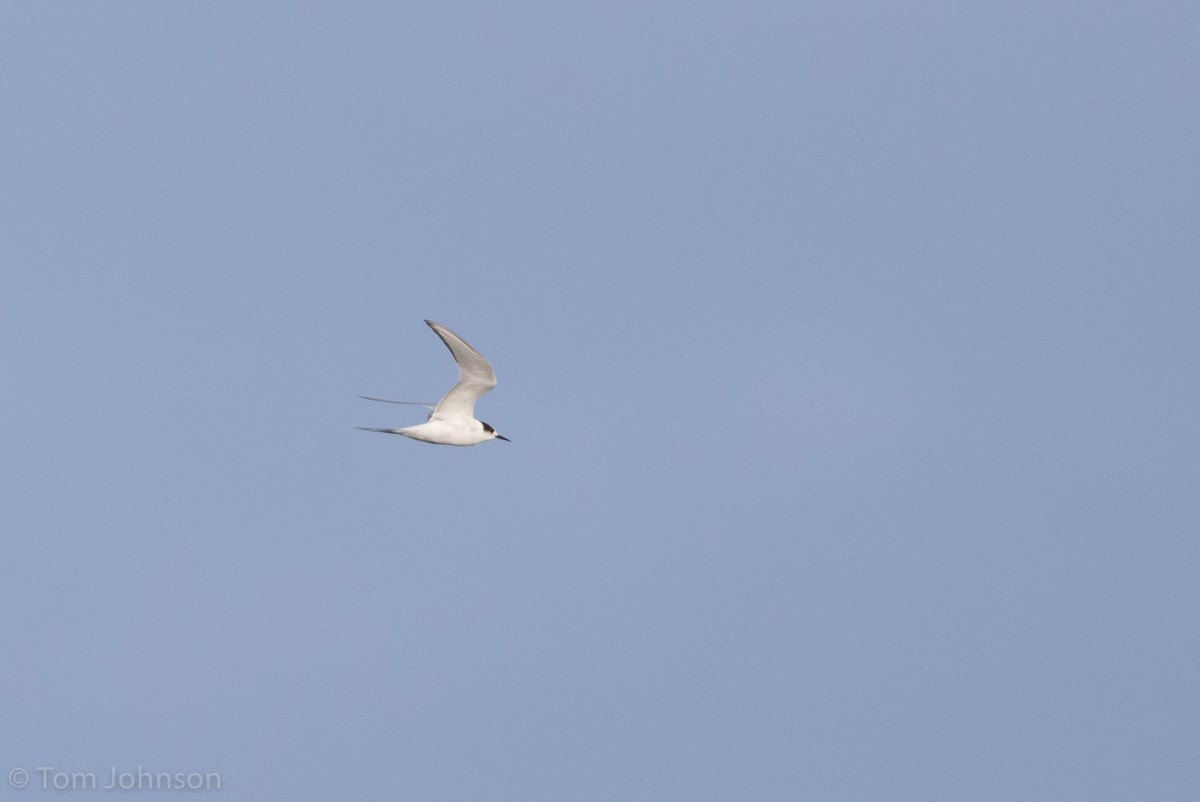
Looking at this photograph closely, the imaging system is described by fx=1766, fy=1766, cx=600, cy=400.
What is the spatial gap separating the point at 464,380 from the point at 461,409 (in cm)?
114

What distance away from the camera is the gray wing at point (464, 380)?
39.6m

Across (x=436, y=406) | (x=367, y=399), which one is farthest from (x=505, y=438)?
(x=367, y=399)

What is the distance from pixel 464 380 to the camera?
135ft

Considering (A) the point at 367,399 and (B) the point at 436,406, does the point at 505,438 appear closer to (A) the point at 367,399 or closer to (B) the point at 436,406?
(B) the point at 436,406

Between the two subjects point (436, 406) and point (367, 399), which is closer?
point (367, 399)

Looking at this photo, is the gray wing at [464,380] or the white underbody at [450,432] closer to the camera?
the gray wing at [464,380]

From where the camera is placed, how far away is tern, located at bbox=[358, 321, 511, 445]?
132 feet

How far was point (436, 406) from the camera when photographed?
137ft

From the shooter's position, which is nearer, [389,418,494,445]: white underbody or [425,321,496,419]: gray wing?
[425,321,496,419]: gray wing

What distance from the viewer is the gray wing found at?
39.6 meters

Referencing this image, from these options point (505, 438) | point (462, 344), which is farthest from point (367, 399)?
point (505, 438)

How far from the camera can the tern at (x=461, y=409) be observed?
132 ft

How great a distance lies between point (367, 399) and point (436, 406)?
4358 mm

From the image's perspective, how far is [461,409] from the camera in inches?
1657
